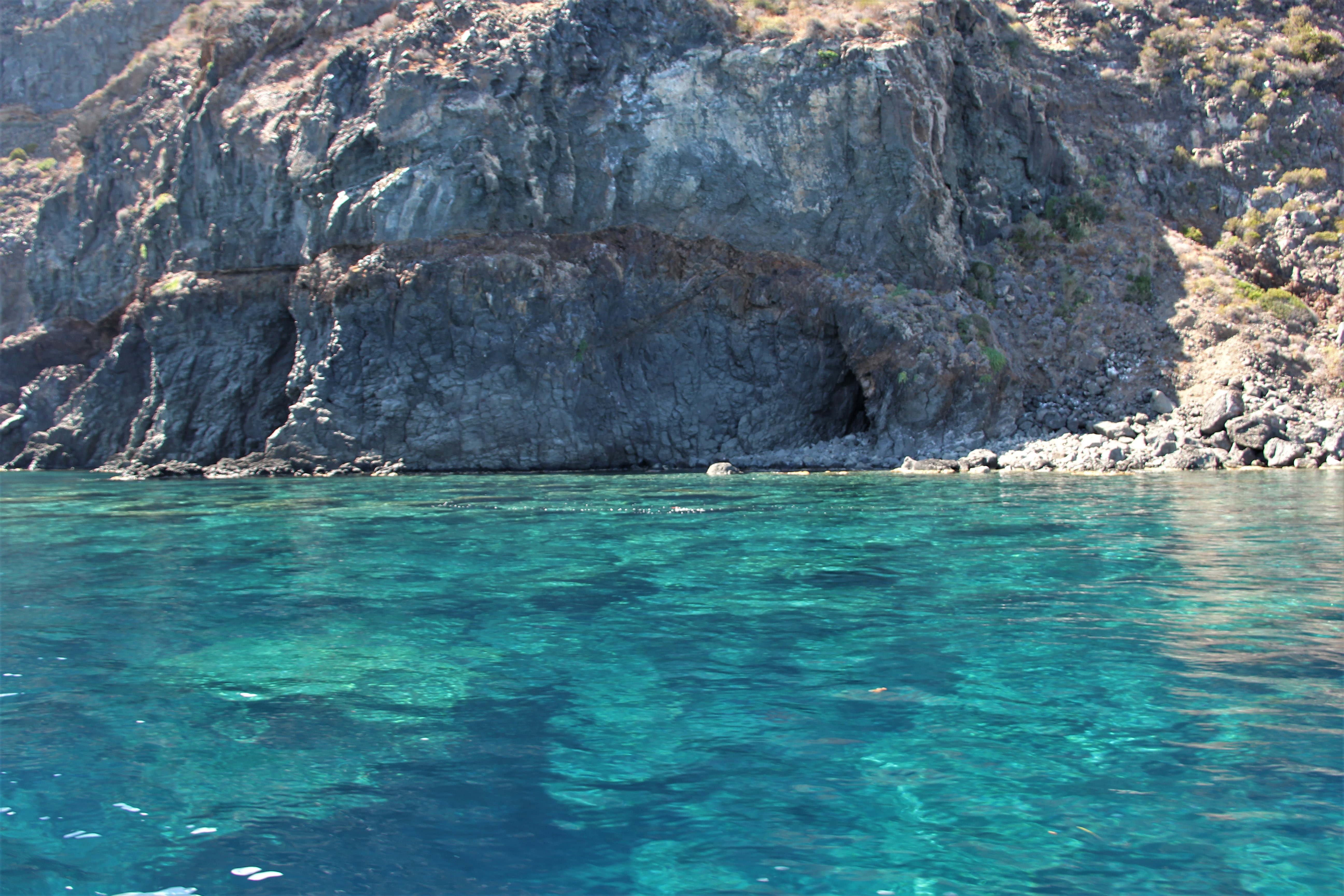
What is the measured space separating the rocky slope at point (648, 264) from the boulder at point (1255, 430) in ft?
0.79

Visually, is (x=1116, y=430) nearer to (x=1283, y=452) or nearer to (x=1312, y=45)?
(x=1283, y=452)

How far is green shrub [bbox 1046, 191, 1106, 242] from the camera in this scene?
110 feet

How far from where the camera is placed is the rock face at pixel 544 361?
89.8 feet

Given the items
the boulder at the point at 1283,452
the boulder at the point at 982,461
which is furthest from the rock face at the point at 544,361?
the boulder at the point at 1283,452

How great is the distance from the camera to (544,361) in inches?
1089

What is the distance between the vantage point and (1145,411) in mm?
27359

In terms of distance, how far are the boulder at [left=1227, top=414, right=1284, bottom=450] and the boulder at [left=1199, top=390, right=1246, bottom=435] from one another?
1.18ft

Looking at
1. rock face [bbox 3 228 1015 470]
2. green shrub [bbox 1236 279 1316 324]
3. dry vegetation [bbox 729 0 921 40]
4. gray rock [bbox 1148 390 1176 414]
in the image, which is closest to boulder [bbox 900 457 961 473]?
rock face [bbox 3 228 1015 470]

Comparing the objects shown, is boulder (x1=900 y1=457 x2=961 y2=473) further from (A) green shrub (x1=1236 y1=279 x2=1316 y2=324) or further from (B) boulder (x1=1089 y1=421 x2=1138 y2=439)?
(A) green shrub (x1=1236 y1=279 x2=1316 y2=324)

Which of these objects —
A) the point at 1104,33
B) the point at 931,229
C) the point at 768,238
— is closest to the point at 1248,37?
the point at 1104,33

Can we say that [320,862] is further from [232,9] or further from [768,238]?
[232,9]

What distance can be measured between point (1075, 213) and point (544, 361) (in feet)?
63.3

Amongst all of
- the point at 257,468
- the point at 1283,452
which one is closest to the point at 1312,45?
the point at 1283,452

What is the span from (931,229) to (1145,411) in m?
8.14
